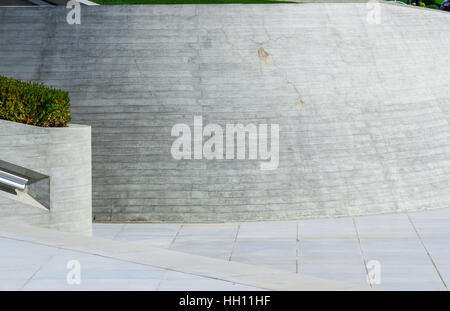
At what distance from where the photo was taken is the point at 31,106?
1273 cm

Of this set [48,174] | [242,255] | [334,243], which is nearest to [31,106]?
[48,174]

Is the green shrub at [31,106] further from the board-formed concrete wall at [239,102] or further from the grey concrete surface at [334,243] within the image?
the board-formed concrete wall at [239,102]

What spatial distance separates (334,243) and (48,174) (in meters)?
4.79

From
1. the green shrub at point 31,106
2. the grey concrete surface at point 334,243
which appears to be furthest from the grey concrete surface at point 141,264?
the green shrub at point 31,106

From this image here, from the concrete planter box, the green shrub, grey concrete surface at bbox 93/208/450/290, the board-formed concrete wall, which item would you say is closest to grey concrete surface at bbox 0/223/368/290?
the concrete planter box

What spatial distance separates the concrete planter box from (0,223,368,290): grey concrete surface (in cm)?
223

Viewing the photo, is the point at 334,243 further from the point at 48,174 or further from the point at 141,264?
the point at 141,264

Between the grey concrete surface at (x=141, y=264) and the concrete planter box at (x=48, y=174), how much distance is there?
2.23 m

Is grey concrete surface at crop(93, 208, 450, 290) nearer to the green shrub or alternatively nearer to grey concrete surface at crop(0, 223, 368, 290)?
the green shrub

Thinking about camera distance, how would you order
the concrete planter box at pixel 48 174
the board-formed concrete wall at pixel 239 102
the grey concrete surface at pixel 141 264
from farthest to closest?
the board-formed concrete wall at pixel 239 102, the concrete planter box at pixel 48 174, the grey concrete surface at pixel 141 264

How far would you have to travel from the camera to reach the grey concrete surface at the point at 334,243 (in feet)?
37.7

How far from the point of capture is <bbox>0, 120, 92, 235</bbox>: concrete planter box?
12391 millimetres
